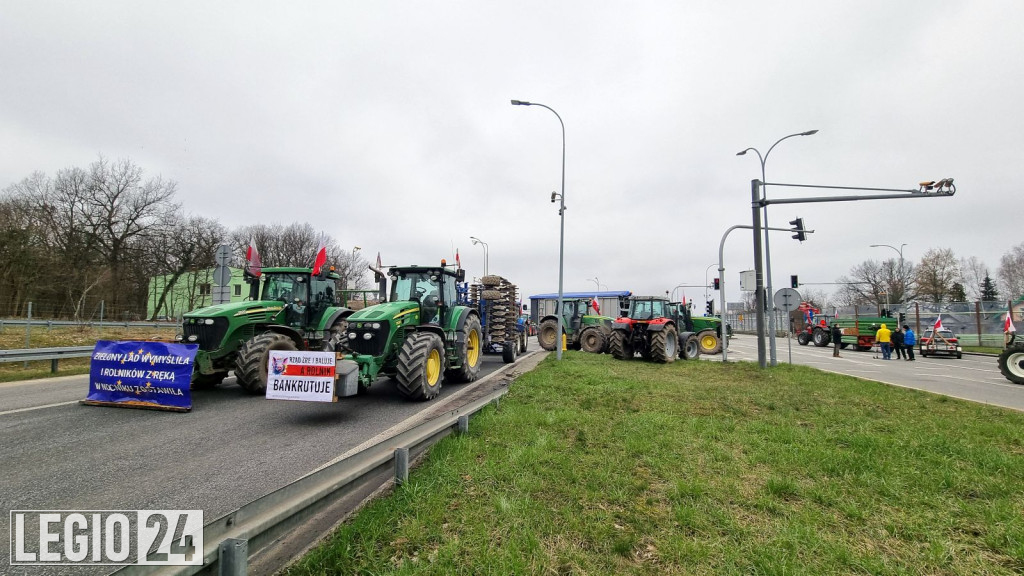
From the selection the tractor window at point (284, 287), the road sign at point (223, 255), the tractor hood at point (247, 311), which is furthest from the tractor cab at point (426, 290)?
the road sign at point (223, 255)

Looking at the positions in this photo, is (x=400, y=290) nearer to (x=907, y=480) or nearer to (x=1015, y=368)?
(x=907, y=480)

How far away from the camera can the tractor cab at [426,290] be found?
8836 millimetres

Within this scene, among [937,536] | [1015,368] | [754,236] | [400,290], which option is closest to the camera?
[937,536]

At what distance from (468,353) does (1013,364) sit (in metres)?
15.3

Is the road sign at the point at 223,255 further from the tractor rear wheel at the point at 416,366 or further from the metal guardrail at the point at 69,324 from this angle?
the tractor rear wheel at the point at 416,366

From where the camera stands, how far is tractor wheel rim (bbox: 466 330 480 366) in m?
9.92

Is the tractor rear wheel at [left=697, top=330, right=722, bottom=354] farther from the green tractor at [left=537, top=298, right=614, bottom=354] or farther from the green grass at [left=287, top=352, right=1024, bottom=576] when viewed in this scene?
the green grass at [left=287, top=352, right=1024, bottom=576]

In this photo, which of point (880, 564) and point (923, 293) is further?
point (923, 293)

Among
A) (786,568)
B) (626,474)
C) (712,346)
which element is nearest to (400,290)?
(626,474)

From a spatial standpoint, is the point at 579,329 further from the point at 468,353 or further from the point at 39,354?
the point at 39,354

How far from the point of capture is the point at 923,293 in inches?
1932

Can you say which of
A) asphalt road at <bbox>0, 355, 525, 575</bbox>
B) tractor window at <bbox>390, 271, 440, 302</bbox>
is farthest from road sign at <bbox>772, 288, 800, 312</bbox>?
asphalt road at <bbox>0, 355, 525, 575</bbox>

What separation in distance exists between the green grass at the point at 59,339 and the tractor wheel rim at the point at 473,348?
10.1m

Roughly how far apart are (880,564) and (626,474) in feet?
5.58
